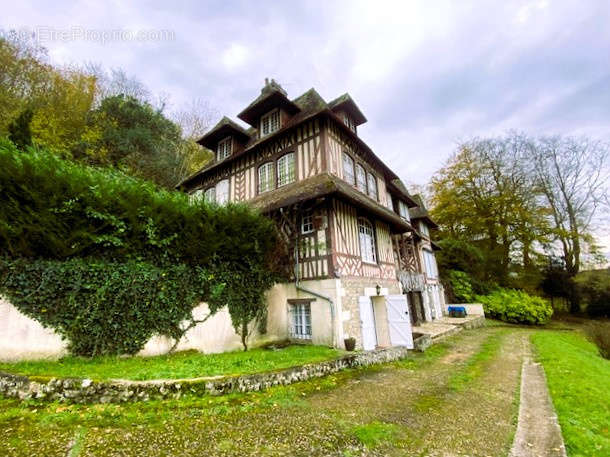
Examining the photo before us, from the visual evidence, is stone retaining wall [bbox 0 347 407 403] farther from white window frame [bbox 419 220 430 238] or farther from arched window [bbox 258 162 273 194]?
white window frame [bbox 419 220 430 238]

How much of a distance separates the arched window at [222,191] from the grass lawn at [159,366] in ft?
21.3

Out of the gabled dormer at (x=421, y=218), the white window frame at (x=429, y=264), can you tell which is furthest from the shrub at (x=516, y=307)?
the gabled dormer at (x=421, y=218)

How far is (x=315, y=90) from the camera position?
10.4 meters

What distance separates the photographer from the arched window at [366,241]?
8664 millimetres

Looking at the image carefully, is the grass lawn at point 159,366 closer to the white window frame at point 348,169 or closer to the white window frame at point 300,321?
the white window frame at point 300,321

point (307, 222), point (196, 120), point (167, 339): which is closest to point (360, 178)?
point (307, 222)

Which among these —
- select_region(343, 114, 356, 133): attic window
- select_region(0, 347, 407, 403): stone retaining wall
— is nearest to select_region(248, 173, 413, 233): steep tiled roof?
select_region(343, 114, 356, 133): attic window

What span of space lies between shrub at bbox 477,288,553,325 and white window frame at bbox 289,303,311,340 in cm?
1444

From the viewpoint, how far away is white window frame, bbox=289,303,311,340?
7.48m

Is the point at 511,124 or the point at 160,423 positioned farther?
the point at 511,124

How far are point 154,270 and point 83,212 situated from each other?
5.37 feet

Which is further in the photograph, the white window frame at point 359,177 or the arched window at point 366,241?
the white window frame at point 359,177

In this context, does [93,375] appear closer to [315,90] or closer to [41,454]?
[41,454]

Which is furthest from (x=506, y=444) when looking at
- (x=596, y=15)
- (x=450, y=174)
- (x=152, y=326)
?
(x=450, y=174)
